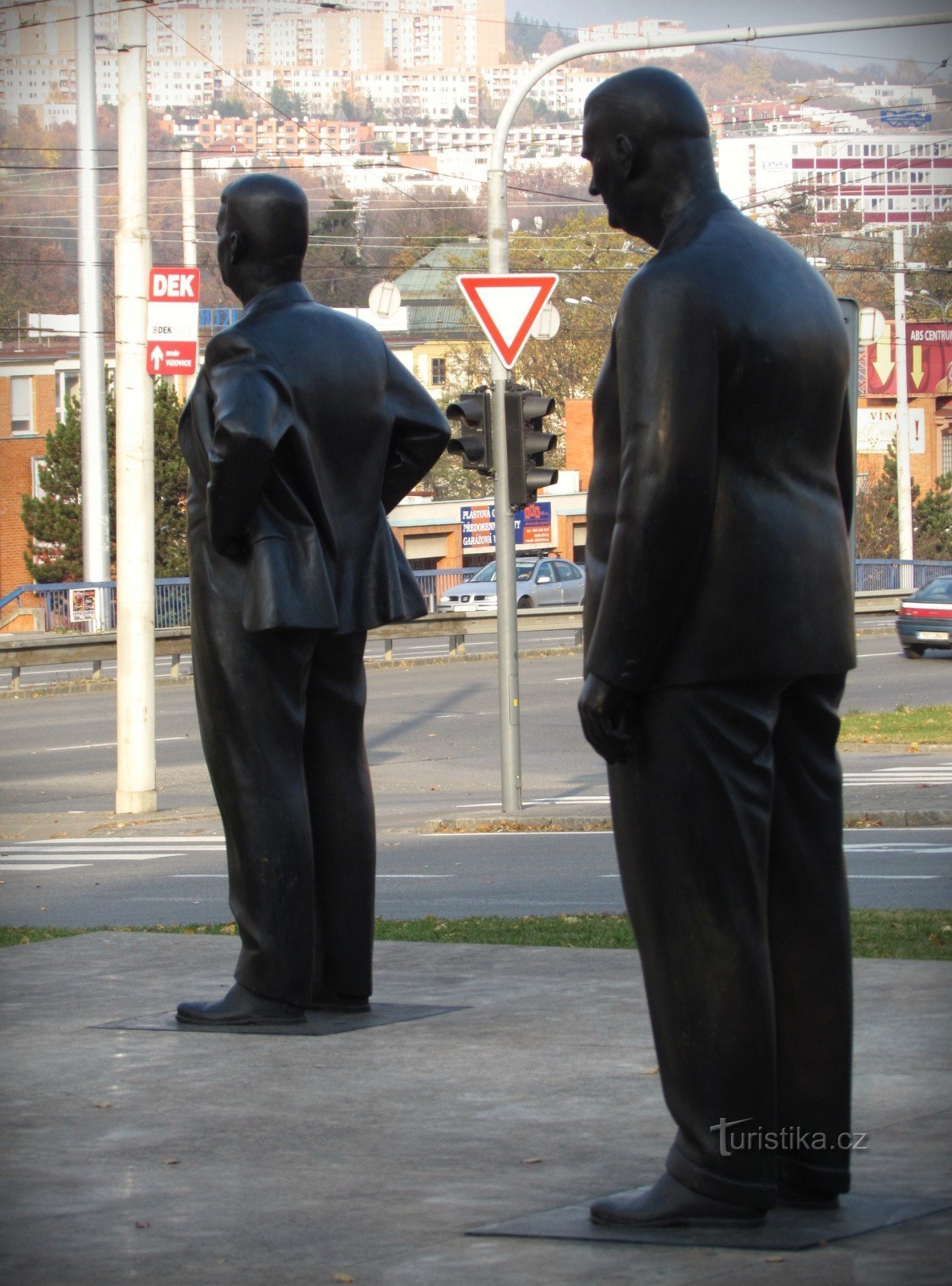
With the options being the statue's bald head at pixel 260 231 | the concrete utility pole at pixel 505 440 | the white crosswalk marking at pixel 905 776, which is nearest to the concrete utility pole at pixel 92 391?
the concrete utility pole at pixel 505 440

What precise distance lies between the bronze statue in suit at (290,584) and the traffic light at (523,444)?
30.5 ft

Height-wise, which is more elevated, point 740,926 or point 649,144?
point 649,144

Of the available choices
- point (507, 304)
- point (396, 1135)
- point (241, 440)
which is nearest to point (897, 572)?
point (507, 304)

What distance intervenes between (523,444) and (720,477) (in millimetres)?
Result: 12099

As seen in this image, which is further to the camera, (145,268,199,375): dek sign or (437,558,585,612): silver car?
(437,558,585,612): silver car

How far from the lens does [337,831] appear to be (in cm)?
673

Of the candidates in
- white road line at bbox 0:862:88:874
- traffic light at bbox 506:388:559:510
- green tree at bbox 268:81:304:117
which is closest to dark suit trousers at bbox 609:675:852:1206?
white road line at bbox 0:862:88:874

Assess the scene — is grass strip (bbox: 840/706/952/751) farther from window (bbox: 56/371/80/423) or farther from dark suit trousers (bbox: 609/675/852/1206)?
window (bbox: 56/371/80/423)

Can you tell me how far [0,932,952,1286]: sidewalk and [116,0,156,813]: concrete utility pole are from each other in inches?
404

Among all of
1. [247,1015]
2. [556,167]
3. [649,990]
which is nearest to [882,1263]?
[649,990]

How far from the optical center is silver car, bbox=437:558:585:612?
46281 millimetres

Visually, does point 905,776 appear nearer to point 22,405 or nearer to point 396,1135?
point 396,1135

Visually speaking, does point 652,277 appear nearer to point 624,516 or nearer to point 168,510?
point 624,516

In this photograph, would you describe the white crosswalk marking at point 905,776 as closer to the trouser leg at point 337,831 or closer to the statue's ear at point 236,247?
the trouser leg at point 337,831
